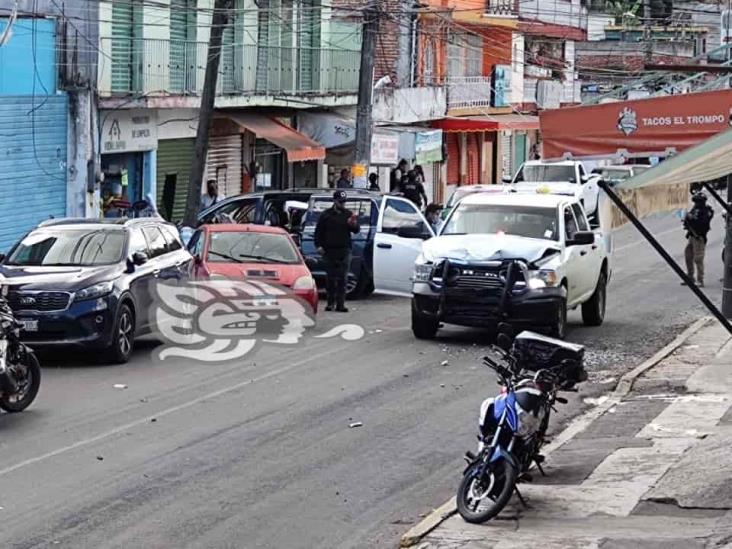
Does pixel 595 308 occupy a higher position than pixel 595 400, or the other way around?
pixel 595 308

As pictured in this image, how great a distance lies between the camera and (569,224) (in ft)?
69.7

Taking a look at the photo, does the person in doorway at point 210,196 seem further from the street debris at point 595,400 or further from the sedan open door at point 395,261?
the street debris at point 595,400

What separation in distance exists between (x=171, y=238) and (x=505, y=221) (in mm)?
4447

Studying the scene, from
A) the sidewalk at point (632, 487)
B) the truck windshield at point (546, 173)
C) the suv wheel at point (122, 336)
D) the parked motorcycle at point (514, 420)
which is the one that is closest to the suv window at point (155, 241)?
the suv wheel at point (122, 336)

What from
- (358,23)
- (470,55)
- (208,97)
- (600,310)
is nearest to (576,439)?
(600,310)

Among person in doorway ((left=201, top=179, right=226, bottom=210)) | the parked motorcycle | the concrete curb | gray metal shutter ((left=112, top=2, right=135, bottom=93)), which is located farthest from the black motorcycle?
person in doorway ((left=201, top=179, right=226, bottom=210))

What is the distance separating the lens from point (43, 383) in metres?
16.3

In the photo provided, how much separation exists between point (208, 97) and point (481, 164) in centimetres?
3303

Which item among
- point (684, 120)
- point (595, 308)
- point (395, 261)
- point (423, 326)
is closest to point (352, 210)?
point (395, 261)

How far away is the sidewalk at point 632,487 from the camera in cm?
992

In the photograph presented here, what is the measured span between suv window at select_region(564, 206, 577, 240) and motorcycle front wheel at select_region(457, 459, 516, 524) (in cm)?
1056

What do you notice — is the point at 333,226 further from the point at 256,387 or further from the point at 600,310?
the point at 256,387

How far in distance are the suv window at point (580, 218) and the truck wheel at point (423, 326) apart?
10.0 ft

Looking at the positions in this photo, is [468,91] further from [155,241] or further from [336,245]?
[155,241]
